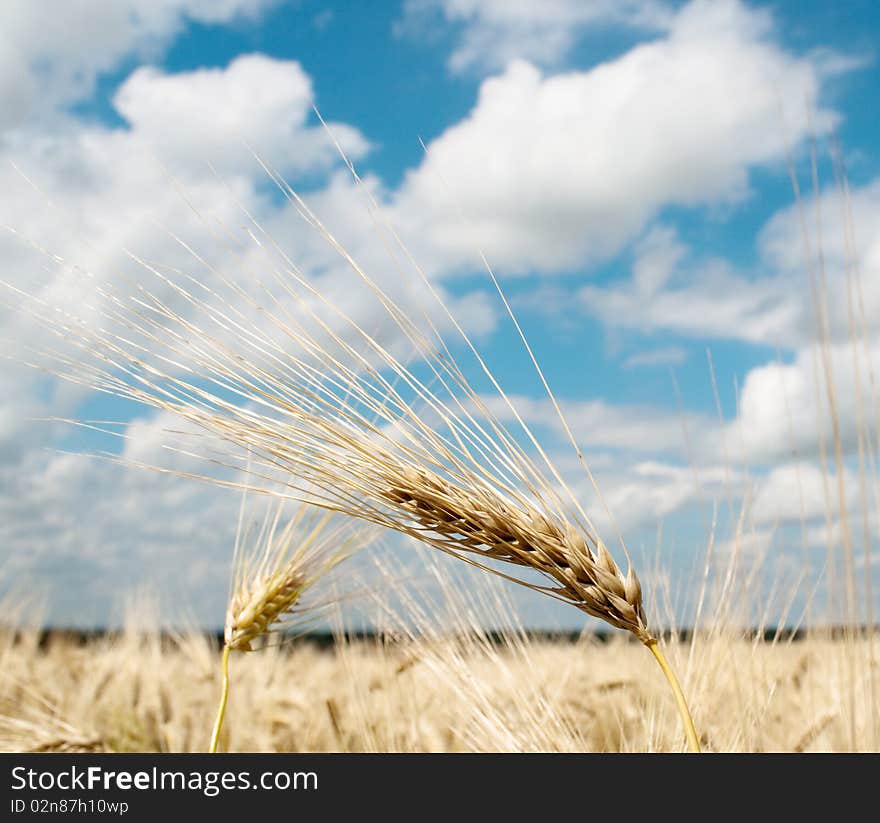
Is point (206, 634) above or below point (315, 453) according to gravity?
above

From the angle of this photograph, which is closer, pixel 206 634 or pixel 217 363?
pixel 217 363

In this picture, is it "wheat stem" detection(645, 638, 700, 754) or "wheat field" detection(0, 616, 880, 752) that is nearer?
"wheat stem" detection(645, 638, 700, 754)

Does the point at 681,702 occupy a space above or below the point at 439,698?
below

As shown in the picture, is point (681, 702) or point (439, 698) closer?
point (681, 702)

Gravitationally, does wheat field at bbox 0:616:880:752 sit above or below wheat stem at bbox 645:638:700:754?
above

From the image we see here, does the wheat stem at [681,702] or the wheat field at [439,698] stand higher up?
the wheat field at [439,698]

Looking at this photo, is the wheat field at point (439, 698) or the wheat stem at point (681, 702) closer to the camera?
the wheat stem at point (681, 702)

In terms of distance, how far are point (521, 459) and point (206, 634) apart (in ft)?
14.3

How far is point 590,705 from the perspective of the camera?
3689 mm
